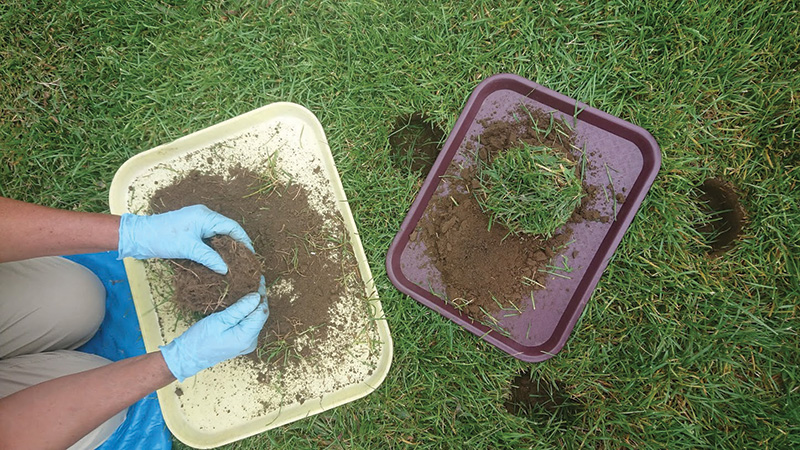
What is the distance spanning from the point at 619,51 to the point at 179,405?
2.08m

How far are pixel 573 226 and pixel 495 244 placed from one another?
0.29 m

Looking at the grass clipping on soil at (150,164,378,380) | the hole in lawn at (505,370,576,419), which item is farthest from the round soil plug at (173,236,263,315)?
the hole in lawn at (505,370,576,419)

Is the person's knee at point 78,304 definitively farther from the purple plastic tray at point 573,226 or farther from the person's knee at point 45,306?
the purple plastic tray at point 573,226

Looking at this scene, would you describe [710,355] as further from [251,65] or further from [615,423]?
[251,65]

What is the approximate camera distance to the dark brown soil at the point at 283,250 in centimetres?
170

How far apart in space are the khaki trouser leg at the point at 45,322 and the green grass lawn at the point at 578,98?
0.39 m

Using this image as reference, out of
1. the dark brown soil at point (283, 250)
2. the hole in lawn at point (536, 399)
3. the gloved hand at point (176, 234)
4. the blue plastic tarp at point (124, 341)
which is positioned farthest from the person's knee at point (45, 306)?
the hole in lawn at point (536, 399)

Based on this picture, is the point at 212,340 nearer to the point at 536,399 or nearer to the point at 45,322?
the point at 45,322

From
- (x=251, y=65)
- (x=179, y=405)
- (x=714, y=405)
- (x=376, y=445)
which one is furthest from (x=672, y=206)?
(x=179, y=405)

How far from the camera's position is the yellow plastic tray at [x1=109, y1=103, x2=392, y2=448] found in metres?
1.74

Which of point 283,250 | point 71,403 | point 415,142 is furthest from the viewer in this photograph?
point 415,142

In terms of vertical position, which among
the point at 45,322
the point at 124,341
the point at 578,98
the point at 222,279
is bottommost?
the point at 124,341

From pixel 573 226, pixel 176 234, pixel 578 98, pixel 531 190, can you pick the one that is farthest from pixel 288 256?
pixel 578 98

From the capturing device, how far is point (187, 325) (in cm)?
175
